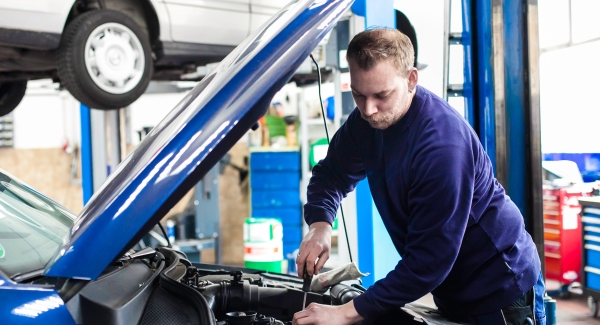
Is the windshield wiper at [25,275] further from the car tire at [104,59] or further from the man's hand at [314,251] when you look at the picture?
the car tire at [104,59]

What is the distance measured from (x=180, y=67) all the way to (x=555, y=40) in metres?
4.07

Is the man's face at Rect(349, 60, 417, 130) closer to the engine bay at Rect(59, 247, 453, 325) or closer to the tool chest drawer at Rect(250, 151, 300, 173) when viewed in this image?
the engine bay at Rect(59, 247, 453, 325)

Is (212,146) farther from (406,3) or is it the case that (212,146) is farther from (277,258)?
(277,258)

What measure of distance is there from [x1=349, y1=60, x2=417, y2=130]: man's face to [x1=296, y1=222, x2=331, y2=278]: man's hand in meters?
0.41

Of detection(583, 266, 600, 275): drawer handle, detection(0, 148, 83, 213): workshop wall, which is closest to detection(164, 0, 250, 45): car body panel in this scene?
detection(583, 266, 600, 275): drawer handle

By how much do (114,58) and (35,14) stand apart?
1.95 feet

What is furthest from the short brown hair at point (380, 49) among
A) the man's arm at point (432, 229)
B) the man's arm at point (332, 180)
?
Result: the man's arm at point (332, 180)

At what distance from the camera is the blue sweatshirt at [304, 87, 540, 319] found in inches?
54.9

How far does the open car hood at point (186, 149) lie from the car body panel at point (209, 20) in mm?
3499

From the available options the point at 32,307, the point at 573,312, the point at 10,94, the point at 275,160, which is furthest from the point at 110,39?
the point at 573,312

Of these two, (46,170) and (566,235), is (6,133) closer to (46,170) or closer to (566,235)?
(46,170)

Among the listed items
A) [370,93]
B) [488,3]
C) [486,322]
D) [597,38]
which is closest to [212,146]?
[370,93]

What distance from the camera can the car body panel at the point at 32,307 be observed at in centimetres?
113

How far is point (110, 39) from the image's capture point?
415cm
